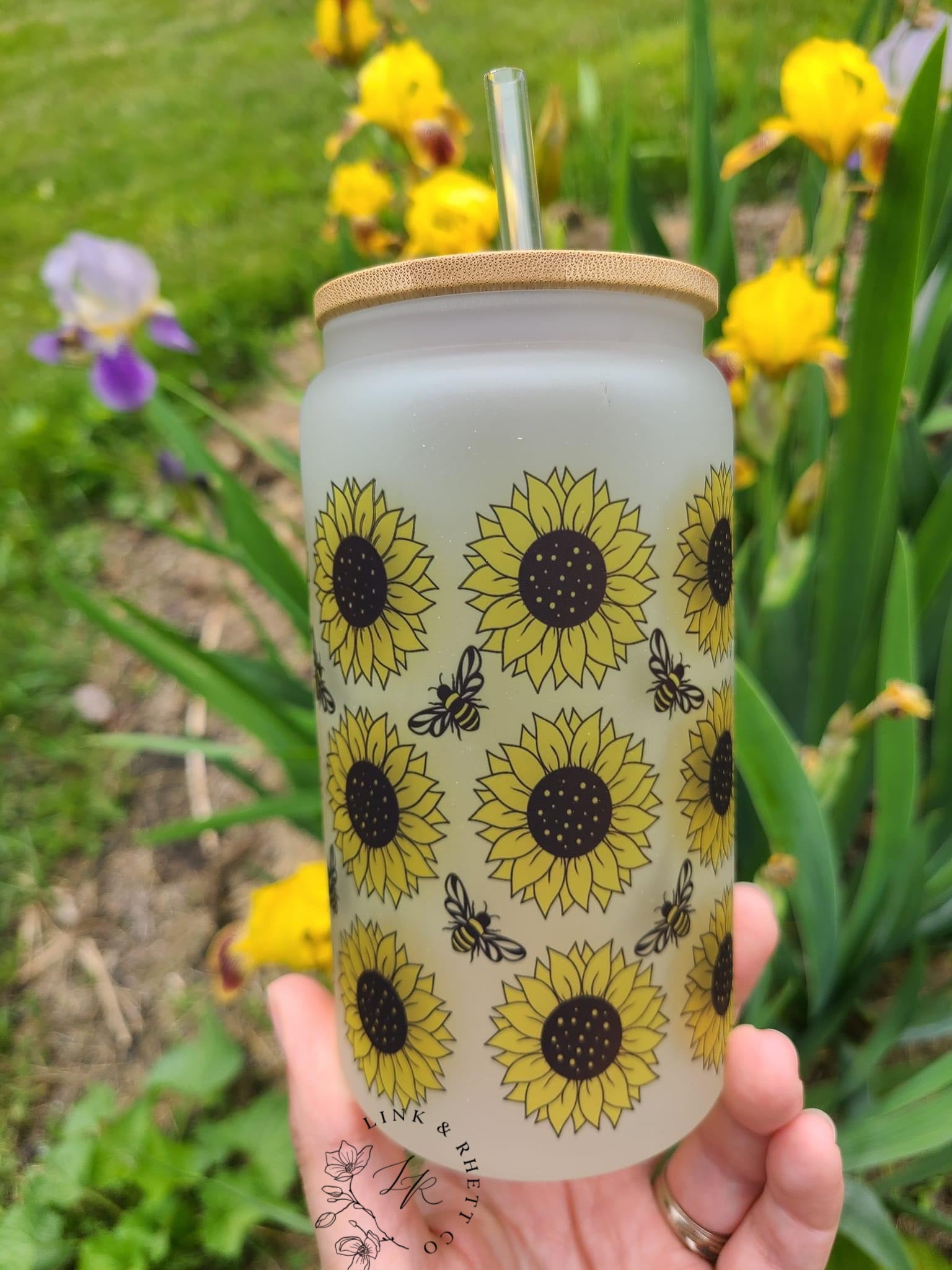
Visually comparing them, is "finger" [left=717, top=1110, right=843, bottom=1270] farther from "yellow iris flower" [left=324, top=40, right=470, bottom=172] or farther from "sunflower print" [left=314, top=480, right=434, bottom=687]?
"yellow iris flower" [left=324, top=40, right=470, bottom=172]

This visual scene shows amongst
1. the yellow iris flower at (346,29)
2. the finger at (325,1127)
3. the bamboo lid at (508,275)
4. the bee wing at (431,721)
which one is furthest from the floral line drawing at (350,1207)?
the yellow iris flower at (346,29)

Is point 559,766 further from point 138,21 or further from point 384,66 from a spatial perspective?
point 138,21

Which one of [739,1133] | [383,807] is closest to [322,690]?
[383,807]

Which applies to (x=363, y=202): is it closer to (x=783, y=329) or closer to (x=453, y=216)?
(x=453, y=216)

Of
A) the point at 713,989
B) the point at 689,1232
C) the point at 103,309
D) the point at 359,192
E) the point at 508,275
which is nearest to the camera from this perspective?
the point at 508,275

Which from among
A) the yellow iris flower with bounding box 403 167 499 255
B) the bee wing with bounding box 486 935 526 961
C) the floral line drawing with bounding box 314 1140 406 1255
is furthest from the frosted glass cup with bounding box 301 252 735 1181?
the yellow iris flower with bounding box 403 167 499 255

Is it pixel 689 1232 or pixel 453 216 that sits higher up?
pixel 453 216

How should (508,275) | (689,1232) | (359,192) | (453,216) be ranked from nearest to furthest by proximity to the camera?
(508,275) → (689,1232) → (453,216) → (359,192)
